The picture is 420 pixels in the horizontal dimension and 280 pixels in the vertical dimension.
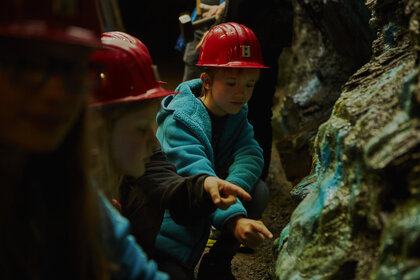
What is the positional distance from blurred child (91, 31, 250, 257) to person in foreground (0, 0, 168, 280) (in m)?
0.14

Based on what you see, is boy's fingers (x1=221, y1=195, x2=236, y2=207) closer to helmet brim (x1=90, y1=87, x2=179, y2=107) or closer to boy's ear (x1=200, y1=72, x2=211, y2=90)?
helmet brim (x1=90, y1=87, x2=179, y2=107)

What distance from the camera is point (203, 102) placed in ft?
7.75

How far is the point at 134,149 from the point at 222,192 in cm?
39

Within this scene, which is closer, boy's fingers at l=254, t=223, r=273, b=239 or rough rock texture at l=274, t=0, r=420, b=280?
rough rock texture at l=274, t=0, r=420, b=280

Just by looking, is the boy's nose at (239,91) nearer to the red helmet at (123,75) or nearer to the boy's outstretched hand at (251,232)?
the boy's outstretched hand at (251,232)

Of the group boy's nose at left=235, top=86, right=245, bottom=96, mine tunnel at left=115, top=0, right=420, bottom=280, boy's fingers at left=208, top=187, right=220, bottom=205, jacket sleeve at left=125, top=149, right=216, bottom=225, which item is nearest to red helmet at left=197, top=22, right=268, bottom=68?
boy's nose at left=235, top=86, right=245, bottom=96

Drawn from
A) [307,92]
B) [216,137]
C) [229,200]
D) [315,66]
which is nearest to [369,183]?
[229,200]

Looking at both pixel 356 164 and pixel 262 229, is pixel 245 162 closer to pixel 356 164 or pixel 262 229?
pixel 262 229

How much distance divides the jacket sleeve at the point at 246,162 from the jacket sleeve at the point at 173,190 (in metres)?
0.47

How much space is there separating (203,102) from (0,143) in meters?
1.44

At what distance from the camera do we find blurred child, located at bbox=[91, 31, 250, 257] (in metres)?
1.33

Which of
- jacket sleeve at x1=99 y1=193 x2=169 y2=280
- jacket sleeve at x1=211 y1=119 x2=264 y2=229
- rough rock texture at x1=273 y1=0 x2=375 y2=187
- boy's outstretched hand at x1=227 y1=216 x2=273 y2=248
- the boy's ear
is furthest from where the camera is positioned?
rough rock texture at x1=273 y1=0 x2=375 y2=187

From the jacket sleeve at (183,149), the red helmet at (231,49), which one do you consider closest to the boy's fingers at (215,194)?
the jacket sleeve at (183,149)

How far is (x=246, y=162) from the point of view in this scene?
2.30 m
